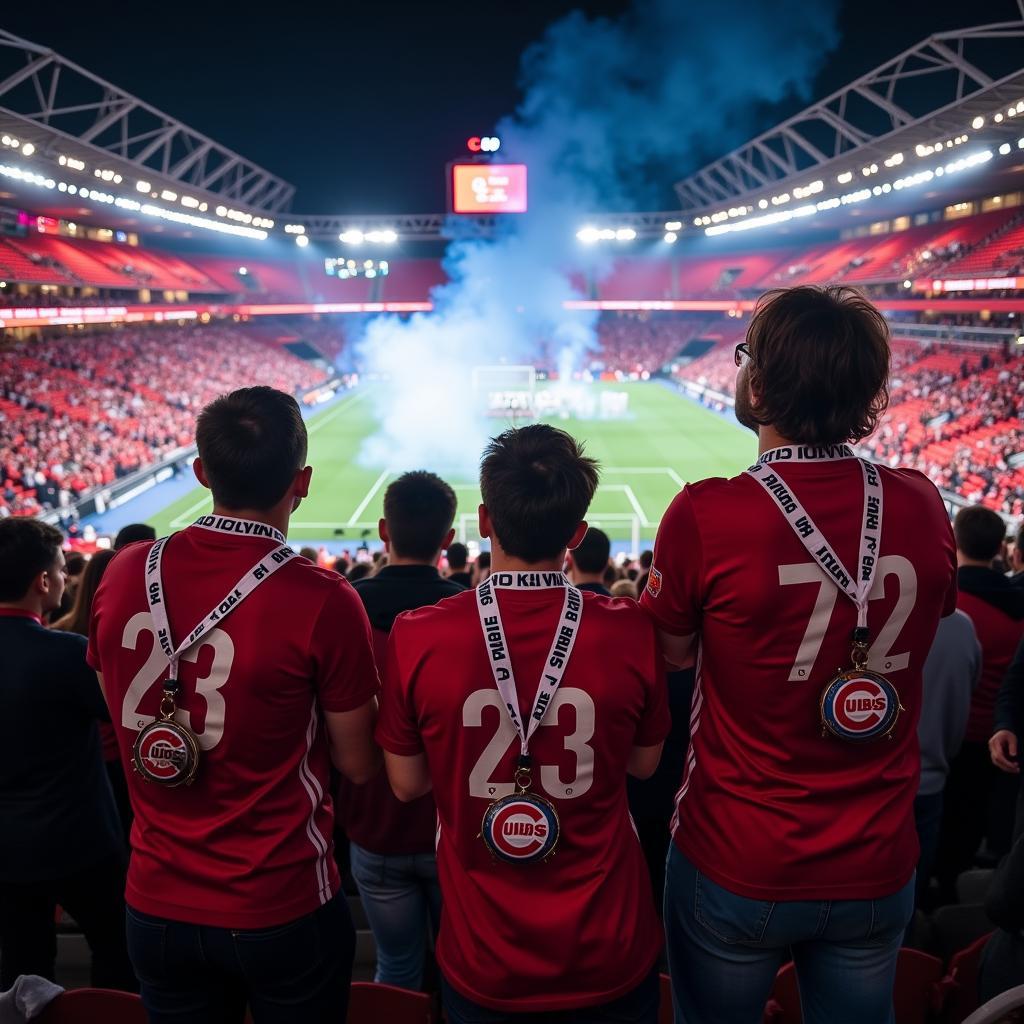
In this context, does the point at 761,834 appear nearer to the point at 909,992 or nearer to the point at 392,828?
the point at 909,992

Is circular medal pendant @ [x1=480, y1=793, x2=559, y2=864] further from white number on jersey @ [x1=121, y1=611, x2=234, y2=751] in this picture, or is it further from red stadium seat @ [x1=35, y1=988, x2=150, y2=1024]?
red stadium seat @ [x1=35, y1=988, x2=150, y2=1024]

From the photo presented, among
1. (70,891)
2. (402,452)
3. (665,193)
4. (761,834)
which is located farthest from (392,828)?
(665,193)

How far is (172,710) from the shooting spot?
206cm

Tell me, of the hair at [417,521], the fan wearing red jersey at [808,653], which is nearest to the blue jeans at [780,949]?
the fan wearing red jersey at [808,653]

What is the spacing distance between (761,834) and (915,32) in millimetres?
36474

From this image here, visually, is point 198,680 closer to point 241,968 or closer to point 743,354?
point 241,968

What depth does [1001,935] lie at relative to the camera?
2.33 metres

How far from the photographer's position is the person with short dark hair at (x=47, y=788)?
8.96 ft

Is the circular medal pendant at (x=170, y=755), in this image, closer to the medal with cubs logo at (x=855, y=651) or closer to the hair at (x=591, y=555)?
the medal with cubs logo at (x=855, y=651)

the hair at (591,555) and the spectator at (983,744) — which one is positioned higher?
the hair at (591,555)

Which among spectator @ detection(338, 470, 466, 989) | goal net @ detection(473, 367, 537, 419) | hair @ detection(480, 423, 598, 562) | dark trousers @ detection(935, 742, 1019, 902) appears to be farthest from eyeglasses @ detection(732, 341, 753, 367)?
goal net @ detection(473, 367, 537, 419)

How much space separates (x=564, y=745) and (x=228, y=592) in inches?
36.2

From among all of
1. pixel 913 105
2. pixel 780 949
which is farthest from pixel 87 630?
pixel 913 105

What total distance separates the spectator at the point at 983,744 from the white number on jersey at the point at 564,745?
3240 mm
